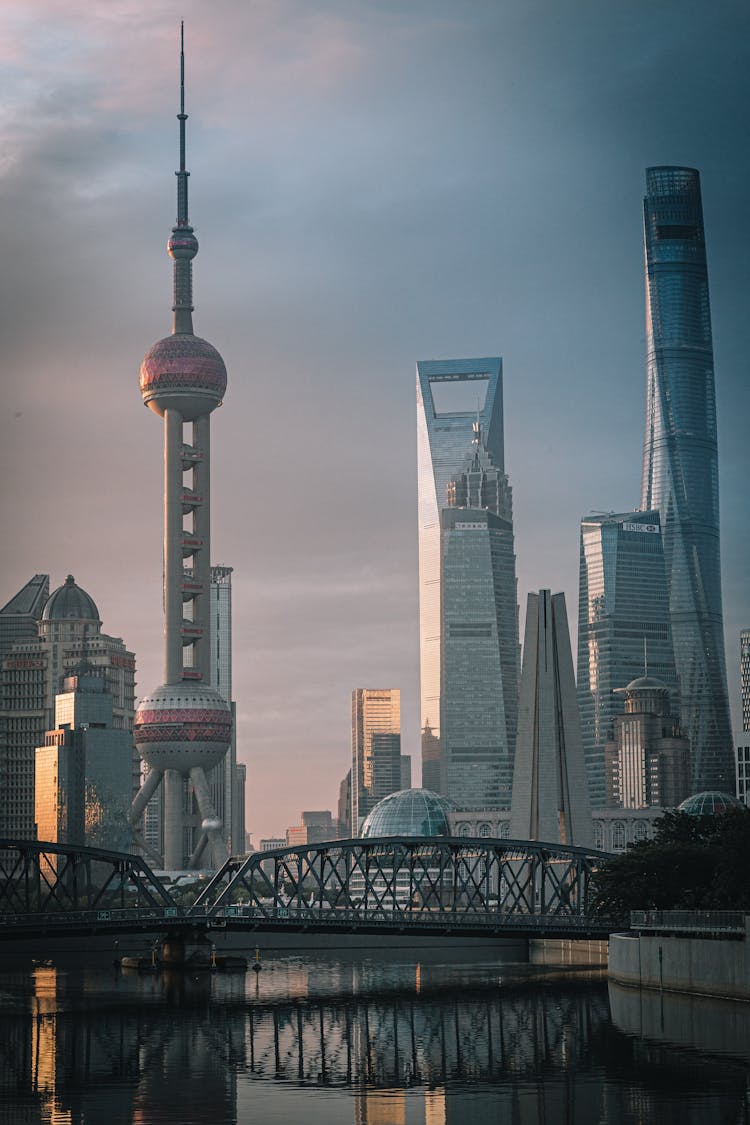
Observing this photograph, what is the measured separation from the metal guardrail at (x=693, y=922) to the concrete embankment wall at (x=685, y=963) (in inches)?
23.5

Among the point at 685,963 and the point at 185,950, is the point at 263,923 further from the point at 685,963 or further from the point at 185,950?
the point at 685,963

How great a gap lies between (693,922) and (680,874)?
36.1 meters

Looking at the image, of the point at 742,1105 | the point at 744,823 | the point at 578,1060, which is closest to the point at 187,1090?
the point at 578,1060

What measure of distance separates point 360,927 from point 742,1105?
88.9 m

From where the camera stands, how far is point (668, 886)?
160 m

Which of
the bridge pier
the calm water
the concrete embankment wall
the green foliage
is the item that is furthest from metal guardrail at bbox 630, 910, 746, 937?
the bridge pier

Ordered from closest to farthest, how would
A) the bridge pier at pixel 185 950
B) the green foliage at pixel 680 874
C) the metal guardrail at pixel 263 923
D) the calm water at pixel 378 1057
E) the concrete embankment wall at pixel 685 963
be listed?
the calm water at pixel 378 1057
the concrete embankment wall at pixel 685 963
the green foliage at pixel 680 874
the metal guardrail at pixel 263 923
the bridge pier at pixel 185 950

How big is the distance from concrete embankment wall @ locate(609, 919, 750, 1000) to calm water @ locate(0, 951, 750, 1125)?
1.70m

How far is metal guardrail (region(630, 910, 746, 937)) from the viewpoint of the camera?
118 meters

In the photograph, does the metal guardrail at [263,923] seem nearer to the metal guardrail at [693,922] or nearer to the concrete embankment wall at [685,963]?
the concrete embankment wall at [685,963]

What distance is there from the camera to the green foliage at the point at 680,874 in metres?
149

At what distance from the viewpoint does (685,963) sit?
122625mm

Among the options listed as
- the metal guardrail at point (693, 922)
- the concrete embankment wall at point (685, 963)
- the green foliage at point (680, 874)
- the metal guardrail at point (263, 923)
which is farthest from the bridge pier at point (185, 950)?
the metal guardrail at point (693, 922)

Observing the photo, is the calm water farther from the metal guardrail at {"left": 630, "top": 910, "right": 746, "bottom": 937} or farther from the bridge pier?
the bridge pier
